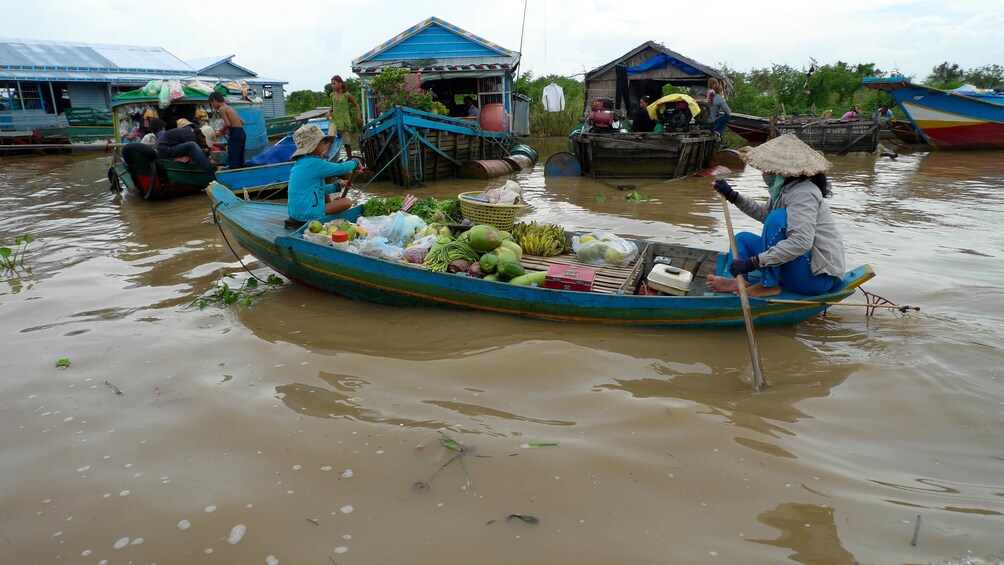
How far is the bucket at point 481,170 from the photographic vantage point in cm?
1261

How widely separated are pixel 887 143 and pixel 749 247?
62.3 feet

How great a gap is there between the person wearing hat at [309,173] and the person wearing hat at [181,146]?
218 inches

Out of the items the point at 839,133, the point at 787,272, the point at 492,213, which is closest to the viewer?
the point at 787,272

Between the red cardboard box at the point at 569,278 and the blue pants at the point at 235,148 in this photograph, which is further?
the blue pants at the point at 235,148

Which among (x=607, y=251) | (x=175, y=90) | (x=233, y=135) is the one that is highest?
(x=175, y=90)

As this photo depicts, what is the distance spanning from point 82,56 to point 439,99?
15.1 metres

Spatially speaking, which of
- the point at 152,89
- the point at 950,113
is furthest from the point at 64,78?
the point at 950,113

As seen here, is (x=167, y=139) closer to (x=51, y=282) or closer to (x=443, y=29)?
(x=51, y=282)

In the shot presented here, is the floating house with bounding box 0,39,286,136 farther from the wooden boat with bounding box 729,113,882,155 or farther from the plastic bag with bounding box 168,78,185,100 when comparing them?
the wooden boat with bounding box 729,113,882,155

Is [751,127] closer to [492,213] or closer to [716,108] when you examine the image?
[716,108]

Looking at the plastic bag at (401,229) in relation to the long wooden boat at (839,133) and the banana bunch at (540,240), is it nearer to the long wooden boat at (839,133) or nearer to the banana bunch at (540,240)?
the banana bunch at (540,240)

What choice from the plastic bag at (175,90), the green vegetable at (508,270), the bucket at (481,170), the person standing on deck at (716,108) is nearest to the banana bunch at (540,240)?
the green vegetable at (508,270)

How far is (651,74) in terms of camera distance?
17.9m

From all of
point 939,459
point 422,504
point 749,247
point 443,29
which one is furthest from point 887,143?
point 422,504
